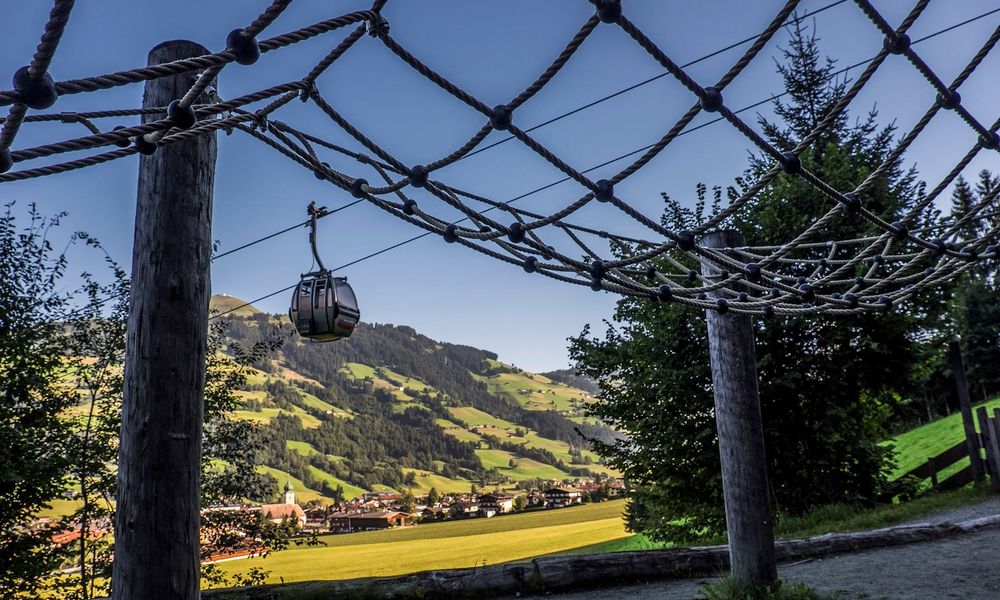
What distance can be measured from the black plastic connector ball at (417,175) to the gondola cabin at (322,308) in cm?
319

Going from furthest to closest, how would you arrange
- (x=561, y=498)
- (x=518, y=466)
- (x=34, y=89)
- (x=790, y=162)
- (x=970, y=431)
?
(x=518, y=466), (x=561, y=498), (x=970, y=431), (x=790, y=162), (x=34, y=89)

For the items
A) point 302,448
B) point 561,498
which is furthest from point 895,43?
point 302,448

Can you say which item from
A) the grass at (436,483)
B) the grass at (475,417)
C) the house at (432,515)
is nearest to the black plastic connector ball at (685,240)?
the house at (432,515)

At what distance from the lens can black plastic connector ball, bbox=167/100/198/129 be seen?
4.66 ft

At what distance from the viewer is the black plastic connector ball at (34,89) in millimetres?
1065

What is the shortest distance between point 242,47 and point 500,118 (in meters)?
0.75

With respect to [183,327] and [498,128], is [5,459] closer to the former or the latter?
[183,327]

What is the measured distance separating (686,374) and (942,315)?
4736 mm

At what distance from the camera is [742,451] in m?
4.18

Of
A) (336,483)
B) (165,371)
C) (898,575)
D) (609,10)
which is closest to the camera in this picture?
(609,10)

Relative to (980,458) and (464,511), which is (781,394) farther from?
(464,511)

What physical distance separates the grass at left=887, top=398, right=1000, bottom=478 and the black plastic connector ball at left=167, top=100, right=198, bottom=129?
54.1 feet

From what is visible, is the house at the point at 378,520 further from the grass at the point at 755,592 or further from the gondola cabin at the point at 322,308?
the grass at the point at 755,592

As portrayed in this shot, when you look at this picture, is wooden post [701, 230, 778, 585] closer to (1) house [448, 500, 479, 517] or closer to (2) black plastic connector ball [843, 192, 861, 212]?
(2) black plastic connector ball [843, 192, 861, 212]
